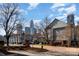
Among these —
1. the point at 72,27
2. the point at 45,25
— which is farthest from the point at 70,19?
the point at 45,25

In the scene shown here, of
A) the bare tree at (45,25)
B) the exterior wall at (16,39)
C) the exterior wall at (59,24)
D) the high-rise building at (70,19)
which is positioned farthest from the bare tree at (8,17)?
the high-rise building at (70,19)

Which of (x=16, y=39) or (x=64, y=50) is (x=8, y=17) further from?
(x=64, y=50)

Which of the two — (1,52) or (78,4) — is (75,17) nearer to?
(78,4)

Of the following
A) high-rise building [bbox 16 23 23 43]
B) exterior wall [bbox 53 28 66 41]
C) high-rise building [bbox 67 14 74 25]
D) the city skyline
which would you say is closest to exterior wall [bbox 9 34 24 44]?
high-rise building [bbox 16 23 23 43]

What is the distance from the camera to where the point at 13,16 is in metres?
4.85

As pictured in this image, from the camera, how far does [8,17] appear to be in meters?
4.84

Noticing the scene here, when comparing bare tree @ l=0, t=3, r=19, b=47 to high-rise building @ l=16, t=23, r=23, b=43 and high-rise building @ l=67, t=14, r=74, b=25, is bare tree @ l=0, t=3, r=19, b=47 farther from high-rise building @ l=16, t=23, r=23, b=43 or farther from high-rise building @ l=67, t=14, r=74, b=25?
high-rise building @ l=67, t=14, r=74, b=25

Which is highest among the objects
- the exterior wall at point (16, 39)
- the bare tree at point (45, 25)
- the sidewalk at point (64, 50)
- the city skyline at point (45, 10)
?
the city skyline at point (45, 10)

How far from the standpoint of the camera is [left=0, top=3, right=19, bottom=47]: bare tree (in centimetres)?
480

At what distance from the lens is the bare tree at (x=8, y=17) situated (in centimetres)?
480

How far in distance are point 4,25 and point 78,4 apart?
3.92 feet

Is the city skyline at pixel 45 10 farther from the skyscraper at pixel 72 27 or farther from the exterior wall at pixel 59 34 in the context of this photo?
the exterior wall at pixel 59 34

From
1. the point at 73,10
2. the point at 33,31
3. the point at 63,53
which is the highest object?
the point at 73,10

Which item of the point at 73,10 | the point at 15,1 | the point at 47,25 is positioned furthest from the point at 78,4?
the point at 15,1
